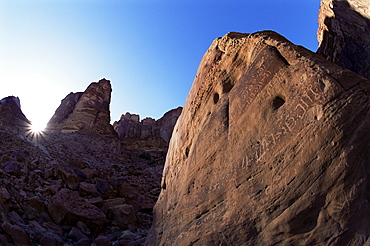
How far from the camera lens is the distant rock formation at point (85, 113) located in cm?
3416

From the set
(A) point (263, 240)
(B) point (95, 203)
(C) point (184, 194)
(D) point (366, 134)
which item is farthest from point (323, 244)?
(B) point (95, 203)

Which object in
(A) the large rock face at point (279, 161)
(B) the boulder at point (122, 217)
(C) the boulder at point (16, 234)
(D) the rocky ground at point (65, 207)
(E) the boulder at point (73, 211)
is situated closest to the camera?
(A) the large rock face at point (279, 161)

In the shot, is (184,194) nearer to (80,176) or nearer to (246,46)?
(246,46)

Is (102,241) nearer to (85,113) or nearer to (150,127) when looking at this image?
(85,113)

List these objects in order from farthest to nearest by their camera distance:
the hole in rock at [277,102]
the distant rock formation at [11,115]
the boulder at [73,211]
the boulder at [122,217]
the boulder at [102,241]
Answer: the distant rock formation at [11,115] → the boulder at [122,217] → the boulder at [73,211] → the boulder at [102,241] → the hole in rock at [277,102]

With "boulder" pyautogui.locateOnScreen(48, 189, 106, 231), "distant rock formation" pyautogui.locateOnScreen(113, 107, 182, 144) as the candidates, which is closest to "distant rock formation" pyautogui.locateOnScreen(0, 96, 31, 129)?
"boulder" pyautogui.locateOnScreen(48, 189, 106, 231)

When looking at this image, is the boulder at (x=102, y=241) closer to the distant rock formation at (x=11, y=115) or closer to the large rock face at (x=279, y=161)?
the large rock face at (x=279, y=161)

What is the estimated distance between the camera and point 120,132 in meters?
51.9

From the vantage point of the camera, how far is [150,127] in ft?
180

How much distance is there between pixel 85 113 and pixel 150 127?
66.3 ft

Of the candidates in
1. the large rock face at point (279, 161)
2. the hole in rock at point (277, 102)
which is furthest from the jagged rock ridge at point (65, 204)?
the hole in rock at point (277, 102)

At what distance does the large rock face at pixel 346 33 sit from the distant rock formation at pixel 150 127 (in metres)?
29.3

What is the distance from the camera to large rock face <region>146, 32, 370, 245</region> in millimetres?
3564

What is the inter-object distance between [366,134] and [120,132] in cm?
5058
